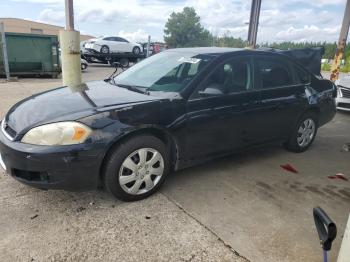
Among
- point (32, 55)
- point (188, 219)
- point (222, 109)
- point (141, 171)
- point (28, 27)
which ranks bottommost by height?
point (188, 219)

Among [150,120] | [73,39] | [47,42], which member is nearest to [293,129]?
[150,120]

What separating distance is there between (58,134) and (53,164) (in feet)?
0.81

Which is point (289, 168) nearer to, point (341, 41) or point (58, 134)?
point (58, 134)

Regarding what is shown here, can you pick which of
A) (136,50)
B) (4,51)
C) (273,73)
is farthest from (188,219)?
(136,50)

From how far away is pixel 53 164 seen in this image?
8.55ft

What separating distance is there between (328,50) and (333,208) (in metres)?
41.2

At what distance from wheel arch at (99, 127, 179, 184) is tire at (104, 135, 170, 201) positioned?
0.11ft

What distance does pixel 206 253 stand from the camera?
2.43 metres

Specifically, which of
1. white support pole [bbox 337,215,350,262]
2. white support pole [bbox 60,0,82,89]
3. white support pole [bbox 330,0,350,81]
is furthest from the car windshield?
white support pole [bbox 330,0,350,81]

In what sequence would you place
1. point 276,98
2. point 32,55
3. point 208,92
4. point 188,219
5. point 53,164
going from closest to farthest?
point 53,164 → point 188,219 → point 208,92 → point 276,98 → point 32,55

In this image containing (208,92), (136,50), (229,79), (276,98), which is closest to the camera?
(208,92)

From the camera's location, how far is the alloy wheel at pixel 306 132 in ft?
15.2

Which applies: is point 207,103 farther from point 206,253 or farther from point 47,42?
point 47,42

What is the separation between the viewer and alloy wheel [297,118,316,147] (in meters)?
4.64
